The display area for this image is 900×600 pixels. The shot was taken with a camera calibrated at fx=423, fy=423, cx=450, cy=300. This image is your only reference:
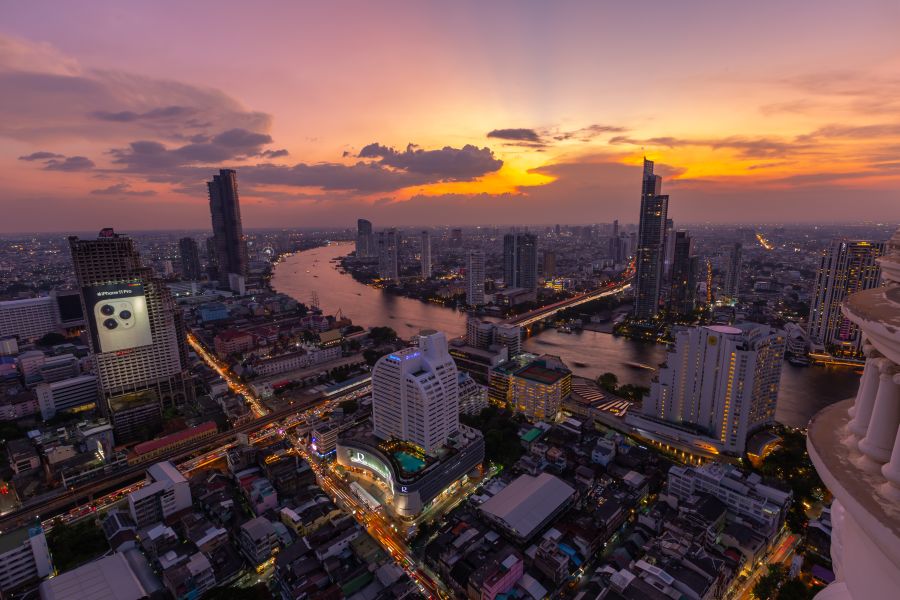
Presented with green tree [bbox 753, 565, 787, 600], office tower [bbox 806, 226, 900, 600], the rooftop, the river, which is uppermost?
office tower [bbox 806, 226, 900, 600]

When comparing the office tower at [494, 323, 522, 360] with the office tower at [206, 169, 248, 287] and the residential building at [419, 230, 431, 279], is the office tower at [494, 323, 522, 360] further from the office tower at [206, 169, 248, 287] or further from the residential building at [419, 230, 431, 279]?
the office tower at [206, 169, 248, 287]

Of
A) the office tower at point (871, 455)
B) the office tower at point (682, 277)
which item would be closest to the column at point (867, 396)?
the office tower at point (871, 455)

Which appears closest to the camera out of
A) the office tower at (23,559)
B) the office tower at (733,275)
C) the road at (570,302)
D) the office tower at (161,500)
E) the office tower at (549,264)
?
the office tower at (23,559)

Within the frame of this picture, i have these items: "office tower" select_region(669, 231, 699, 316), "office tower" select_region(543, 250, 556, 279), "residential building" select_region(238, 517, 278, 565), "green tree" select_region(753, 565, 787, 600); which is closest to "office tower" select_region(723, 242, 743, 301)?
"office tower" select_region(669, 231, 699, 316)

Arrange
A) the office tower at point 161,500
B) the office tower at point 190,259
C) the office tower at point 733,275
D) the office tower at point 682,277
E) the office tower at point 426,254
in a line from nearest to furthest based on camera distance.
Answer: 1. the office tower at point 161,500
2. the office tower at point 682,277
3. the office tower at point 733,275
4. the office tower at point 190,259
5. the office tower at point 426,254

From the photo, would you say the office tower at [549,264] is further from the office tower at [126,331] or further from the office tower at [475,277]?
the office tower at [126,331]

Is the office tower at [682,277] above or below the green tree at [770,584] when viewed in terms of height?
above

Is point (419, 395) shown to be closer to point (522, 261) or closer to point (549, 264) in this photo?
point (522, 261)

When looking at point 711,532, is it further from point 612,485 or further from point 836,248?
point 836,248
